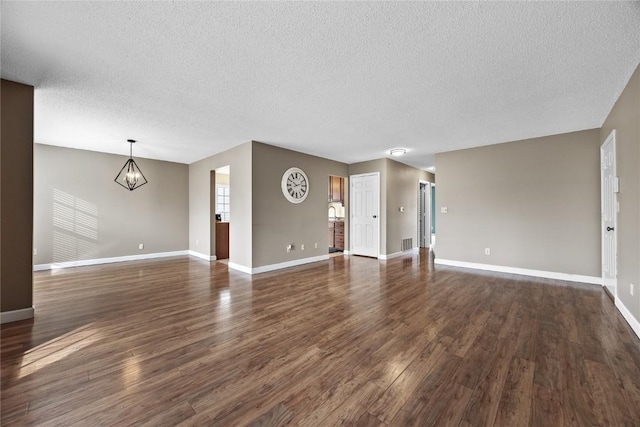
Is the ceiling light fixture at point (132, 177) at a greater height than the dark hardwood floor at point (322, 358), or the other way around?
the ceiling light fixture at point (132, 177)

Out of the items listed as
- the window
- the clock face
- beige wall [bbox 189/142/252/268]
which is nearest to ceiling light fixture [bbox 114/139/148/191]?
beige wall [bbox 189/142/252/268]

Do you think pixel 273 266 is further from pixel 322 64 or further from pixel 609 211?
pixel 609 211

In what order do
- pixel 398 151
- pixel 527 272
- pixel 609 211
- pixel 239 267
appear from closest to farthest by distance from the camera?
1. pixel 609 211
2. pixel 527 272
3. pixel 239 267
4. pixel 398 151

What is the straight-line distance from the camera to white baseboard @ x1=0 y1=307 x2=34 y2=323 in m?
2.59

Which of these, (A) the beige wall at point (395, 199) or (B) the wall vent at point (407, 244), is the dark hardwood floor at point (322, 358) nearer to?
(A) the beige wall at point (395, 199)

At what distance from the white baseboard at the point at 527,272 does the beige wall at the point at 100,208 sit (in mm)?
6459

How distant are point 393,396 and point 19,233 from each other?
372 cm

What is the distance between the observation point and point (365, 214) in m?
6.66

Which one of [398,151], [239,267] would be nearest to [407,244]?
[398,151]

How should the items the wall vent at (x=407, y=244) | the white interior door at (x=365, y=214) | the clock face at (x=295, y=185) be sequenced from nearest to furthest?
1. the clock face at (x=295, y=185)
2. the white interior door at (x=365, y=214)
3. the wall vent at (x=407, y=244)

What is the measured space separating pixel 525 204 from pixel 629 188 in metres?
2.05

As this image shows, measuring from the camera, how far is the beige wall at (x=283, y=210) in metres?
4.88

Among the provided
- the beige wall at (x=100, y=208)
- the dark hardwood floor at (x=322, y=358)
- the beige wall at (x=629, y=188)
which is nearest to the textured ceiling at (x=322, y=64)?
the beige wall at (x=629, y=188)

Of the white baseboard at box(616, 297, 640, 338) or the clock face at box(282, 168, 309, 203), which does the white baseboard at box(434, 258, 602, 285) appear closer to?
the white baseboard at box(616, 297, 640, 338)
